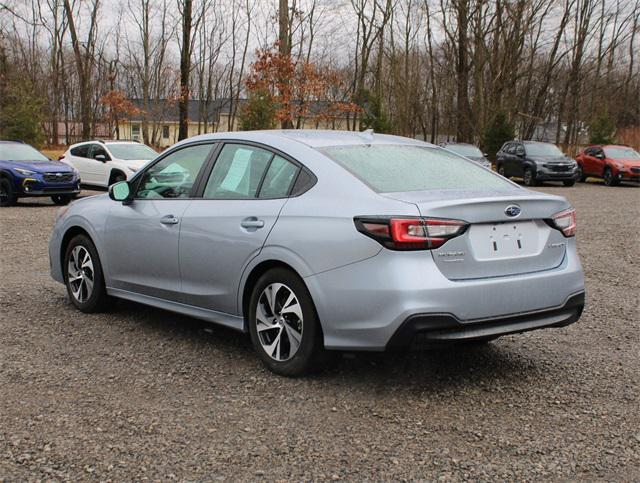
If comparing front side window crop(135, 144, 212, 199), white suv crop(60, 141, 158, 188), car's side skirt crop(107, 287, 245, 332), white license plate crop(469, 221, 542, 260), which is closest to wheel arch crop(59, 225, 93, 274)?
car's side skirt crop(107, 287, 245, 332)

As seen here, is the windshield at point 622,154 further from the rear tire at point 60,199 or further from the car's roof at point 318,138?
the car's roof at point 318,138

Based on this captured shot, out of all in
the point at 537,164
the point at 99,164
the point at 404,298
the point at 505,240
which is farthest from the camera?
the point at 537,164

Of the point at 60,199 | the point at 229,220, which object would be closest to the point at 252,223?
the point at 229,220

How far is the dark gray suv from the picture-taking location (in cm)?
2759

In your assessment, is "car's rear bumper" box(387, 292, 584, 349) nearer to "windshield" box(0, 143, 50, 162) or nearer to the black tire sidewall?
"windshield" box(0, 143, 50, 162)

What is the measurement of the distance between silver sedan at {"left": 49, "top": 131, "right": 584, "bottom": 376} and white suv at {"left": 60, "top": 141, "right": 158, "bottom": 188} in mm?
15067

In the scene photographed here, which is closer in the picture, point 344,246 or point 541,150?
point 344,246

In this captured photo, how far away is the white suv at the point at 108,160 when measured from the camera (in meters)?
20.3

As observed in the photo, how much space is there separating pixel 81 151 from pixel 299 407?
19.2 meters

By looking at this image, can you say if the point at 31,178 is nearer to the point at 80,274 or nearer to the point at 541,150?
the point at 80,274

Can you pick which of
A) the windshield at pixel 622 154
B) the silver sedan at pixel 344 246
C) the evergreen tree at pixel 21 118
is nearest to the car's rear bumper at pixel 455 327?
the silver sedan at pixel 344 246

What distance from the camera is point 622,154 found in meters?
29.7

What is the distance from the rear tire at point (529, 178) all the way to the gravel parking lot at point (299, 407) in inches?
880

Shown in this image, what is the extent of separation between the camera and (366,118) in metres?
39.8
